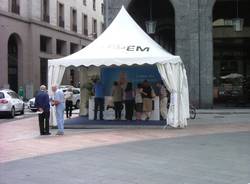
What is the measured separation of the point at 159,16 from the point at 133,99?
54.1 feet

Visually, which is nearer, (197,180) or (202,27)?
(197,180)

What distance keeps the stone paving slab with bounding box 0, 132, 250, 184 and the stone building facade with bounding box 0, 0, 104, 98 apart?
108ft

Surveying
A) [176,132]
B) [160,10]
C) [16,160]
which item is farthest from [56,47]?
[16,160]

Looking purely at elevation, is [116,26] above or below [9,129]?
above

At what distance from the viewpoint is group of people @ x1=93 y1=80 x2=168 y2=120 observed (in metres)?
22.2

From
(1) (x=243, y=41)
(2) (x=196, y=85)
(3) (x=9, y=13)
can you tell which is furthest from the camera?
(3) (x=9, y=13)

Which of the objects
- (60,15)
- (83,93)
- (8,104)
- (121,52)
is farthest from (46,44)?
(121,52)

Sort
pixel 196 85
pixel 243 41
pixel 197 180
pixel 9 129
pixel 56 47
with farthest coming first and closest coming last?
pixel 56 47 < pixel 243 41 < pixel 196 85 < pixel 9 129 < pixel 197 180

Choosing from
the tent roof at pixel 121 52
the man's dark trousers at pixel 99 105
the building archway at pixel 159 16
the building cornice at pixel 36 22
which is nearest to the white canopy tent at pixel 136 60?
the tent roof at pixel 121 52

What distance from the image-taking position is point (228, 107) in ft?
103

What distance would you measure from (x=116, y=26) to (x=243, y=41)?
13504 millimetres

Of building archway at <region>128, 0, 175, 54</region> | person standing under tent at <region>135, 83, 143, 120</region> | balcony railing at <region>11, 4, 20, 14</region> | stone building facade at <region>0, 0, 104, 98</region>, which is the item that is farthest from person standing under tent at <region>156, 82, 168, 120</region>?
balcony railing at <region>11, 4, 20, 14</region>

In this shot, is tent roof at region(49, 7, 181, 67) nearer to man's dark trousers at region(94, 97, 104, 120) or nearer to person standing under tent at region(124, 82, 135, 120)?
person standing under tent at region(124, 82, 135, 120)

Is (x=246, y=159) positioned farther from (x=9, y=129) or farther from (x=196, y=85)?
(x=196, y=85)
